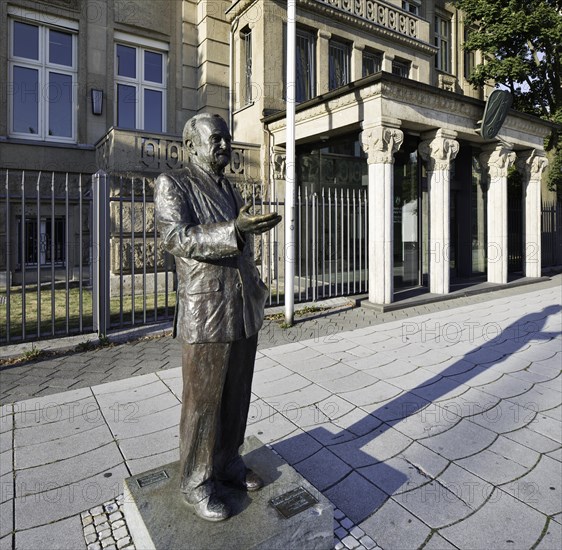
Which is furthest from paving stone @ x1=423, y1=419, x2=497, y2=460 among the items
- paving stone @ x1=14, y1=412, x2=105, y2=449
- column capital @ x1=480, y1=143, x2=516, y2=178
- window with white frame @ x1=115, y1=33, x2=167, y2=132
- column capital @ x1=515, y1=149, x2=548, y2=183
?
window with white frame @ x1=115, y1=33, x2=167, y2=132

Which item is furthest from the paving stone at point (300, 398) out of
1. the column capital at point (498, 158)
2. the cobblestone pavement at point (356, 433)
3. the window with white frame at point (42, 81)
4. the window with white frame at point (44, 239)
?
the window with white frame at point (42, 81)

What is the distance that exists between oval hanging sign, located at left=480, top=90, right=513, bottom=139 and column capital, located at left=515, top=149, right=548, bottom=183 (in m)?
2.84

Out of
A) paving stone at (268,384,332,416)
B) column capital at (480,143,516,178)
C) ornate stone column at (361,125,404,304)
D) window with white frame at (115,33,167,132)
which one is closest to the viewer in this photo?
paving stone at (268,384,332,416)

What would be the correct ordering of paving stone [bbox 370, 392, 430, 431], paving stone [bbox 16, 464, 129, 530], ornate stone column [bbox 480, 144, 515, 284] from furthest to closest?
1. ornate stone column [bbox 480, 144, 515, 284]
2. paving stone [bbox 370, 392, 430, 431]
3. paving stone [bbox 16, 464, 129, 530]

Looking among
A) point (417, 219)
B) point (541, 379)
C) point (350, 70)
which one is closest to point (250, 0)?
point (350, 70)

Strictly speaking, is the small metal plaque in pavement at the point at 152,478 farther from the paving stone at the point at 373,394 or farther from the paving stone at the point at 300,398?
the paving stone at the point at 373,394

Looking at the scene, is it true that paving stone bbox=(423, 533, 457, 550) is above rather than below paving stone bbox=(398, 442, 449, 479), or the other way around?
below

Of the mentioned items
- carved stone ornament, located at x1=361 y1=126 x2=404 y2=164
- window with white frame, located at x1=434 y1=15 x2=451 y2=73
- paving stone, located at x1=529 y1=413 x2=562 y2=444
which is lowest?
paving stone, located at x1=529 y1=413 x2=562 y2=444

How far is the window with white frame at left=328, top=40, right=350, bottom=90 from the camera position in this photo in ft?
41.1

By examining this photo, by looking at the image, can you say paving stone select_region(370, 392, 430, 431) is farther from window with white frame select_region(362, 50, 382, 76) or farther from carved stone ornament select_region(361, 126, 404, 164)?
window with white frame select_region(362, 50, 382, 76)

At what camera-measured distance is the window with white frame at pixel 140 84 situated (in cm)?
1275

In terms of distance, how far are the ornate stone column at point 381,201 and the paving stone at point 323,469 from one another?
5.87 meters

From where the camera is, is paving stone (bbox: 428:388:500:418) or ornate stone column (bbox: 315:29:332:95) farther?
ornate stone column (bbox: 315:29:332:95)

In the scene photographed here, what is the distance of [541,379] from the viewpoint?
4656 millimetres
